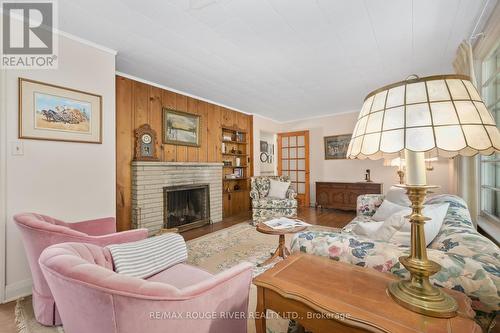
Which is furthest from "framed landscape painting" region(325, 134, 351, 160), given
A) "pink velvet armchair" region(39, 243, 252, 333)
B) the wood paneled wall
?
"pink velvet armchair" region(39, 243, 252, 333)

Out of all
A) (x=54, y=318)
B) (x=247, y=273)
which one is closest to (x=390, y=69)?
(x=247, y=273)

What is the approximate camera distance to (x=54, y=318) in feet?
4.97

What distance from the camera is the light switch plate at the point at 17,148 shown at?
1.89m

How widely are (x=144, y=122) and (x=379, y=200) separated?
3.58 metres

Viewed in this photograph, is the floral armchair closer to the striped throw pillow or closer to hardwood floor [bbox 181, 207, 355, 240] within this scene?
hardwood floor [bbox 181, 207, 355, 240]

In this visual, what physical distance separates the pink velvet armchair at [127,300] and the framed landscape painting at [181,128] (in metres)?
3.03

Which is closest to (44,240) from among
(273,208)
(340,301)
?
(340,301)

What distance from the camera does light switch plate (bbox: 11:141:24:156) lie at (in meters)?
1.89

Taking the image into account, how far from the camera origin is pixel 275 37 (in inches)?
88.7

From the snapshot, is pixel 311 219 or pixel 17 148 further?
pixel 311 219

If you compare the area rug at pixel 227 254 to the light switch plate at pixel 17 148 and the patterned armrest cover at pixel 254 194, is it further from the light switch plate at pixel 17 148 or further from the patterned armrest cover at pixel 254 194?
the light switch plate at pixel 17 148

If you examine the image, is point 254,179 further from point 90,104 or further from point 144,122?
point 90,104

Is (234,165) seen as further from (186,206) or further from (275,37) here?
(275,37)

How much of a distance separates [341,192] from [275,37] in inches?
151
